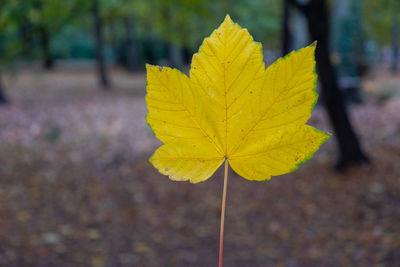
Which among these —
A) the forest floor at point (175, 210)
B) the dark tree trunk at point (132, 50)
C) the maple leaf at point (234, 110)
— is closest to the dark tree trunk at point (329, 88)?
the forest floor at point (175, 210)

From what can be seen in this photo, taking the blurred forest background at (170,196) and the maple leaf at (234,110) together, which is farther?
the blurred forest background at (170,196)

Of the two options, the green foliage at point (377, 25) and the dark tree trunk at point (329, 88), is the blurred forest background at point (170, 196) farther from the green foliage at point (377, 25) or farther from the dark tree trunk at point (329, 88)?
the green foliage at point (377, 25)

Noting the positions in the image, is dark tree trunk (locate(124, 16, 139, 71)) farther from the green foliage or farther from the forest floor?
the forest floor

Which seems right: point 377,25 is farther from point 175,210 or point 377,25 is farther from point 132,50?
point 175,210

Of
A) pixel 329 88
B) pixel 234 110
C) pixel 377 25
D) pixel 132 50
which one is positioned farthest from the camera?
pixel 132 50

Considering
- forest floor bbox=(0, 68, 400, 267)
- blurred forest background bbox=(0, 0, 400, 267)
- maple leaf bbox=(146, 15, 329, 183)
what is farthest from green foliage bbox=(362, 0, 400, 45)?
maple leaf bbox=(146, 15, 329, 183)

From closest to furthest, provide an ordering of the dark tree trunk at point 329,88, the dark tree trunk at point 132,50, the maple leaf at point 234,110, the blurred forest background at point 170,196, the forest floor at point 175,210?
1. the maple leaf at point 234,110
2. the blurred forest background at point 170,196
3. the forest floor at point 175,210
4. the dark tree trunk at point 329,88
5. the dark tree trunk at point 132,50

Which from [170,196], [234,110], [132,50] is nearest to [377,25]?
[132,50]

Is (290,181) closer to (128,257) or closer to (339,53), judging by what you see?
(128,257)
